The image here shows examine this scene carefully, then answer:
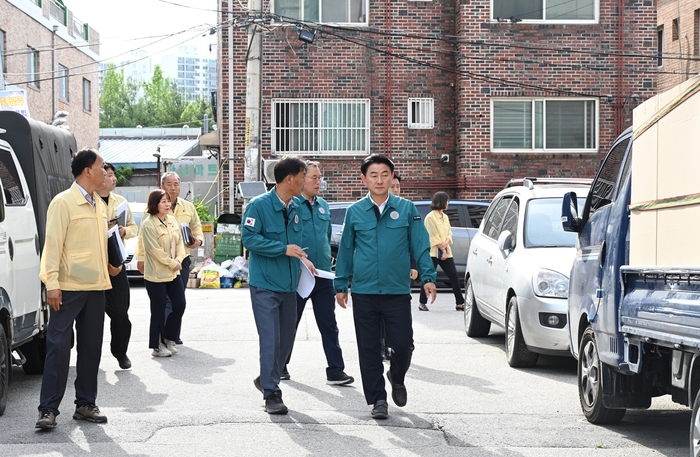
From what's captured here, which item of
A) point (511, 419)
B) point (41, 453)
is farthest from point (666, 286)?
point (41, 453)

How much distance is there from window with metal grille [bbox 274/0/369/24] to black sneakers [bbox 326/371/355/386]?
16.4 m

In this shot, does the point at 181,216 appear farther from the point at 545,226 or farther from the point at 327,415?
the point at 327,415

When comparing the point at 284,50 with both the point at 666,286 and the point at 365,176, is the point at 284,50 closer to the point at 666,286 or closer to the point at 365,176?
the point at 365,176

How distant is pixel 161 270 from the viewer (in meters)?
10.6

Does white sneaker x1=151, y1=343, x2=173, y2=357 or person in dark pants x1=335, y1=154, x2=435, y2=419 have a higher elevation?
person in dark pants x1=335, y1=154, x2=435, y2=419

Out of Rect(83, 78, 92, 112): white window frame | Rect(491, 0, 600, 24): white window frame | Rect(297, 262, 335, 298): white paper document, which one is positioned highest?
Rect(491, 0, 600, 24): white window frame

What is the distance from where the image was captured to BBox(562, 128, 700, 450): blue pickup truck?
5.30m

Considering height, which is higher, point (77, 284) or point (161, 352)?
point (77, 284)

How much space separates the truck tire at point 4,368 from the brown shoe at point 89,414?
1.88 feet

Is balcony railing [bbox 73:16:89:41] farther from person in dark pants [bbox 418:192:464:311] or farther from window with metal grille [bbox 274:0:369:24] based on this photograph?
person in dark pants [bbox 418:192:464:311]

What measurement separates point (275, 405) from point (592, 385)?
2.25 metres

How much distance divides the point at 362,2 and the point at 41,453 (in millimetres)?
19603

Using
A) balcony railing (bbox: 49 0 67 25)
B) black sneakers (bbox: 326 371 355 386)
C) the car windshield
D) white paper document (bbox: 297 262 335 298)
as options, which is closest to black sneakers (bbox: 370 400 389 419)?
white paper document (bbox: 297 262 335 298)

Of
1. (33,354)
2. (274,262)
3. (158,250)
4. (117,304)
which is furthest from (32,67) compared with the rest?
(274,262)
